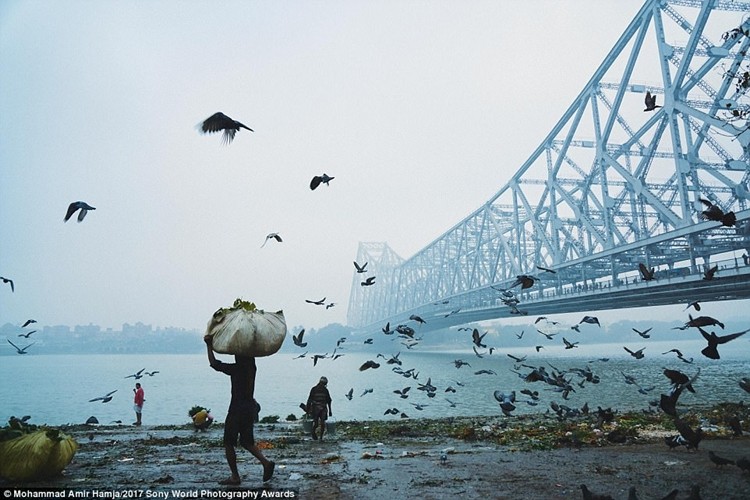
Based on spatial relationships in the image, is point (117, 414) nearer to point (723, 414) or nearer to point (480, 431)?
point (480, 431)

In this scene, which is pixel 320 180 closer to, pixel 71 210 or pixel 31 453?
pixel 71 210

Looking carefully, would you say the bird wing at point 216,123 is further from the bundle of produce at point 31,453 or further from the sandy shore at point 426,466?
the bundle of produce at point 31,453

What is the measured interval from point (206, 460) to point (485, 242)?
67919 millimetres

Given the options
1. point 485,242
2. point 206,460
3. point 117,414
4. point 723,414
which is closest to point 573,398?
point 723,414

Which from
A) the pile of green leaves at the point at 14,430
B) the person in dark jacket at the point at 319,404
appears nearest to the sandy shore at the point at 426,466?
the person in dark jacket at the point at 319,404

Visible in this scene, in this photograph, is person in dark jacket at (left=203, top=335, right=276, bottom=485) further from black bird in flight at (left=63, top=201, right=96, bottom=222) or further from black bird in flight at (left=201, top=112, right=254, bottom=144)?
black bird in flight at (left=63, top=201, right=96, bottom=222)

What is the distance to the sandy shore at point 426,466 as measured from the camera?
208 inches

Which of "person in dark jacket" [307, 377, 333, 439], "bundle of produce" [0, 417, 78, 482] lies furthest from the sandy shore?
"person in dark jacket" [307, 377, 333, 439]

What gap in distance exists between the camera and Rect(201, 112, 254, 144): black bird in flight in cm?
565

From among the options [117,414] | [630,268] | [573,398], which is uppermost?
[630,268]

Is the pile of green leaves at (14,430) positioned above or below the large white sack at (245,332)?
below

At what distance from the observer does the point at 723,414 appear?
11938mm

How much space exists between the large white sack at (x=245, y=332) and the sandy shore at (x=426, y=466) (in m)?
1.47

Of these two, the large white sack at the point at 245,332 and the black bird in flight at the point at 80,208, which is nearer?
the large white sack at the point at 245,332
